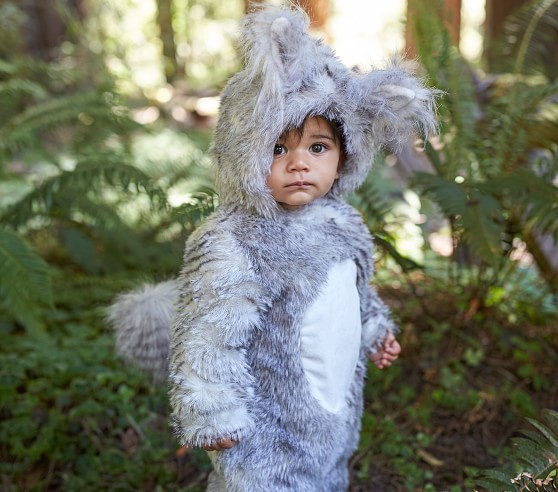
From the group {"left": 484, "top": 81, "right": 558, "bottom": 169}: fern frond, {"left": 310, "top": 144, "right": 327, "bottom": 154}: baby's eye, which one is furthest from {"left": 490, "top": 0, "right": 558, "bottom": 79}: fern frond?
{"left": 310, "top": 144, "right": 327, "bottom": 154}: baby's eye

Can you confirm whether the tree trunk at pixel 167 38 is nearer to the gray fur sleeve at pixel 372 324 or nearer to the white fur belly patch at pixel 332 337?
the gray fur sleeve at pixel 372 324

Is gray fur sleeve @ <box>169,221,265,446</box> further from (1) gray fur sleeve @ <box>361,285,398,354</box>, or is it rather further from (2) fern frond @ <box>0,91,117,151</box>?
(2) fern frond @ <box>0,91,117,151</box>

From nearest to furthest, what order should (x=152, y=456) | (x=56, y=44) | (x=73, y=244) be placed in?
(x=152, y=456) → (x=73, y=244) → (x=56, y=44)

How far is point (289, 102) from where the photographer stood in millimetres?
1563

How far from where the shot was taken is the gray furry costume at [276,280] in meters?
1.59

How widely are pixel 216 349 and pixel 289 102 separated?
65cm

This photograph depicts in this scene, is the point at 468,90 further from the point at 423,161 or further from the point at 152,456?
the point at 152,456

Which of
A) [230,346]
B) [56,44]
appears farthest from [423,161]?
[56,44]

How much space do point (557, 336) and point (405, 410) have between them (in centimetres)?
92

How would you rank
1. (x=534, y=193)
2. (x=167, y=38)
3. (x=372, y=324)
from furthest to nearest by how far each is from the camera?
(x=167, y=38)
(x=534, y=193)
(x=372, y=324)

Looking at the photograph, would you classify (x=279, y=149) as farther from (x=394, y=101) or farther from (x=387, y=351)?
(x=387, y=351)

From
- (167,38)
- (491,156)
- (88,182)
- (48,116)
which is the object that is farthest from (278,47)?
(167,38)

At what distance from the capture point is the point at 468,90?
3109mm

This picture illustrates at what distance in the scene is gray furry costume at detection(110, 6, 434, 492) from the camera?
159 centimetres
